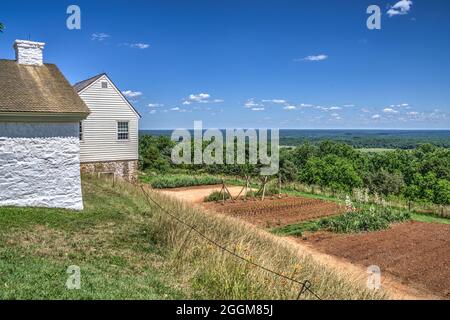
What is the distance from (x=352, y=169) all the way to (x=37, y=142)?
92.9 ft

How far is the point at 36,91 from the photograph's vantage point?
545 inches

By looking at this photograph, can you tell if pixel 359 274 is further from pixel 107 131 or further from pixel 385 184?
pixel 385 184

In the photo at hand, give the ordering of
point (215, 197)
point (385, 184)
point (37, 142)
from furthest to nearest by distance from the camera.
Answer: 1. point (385, 184)
2. point (215, 197)
3. point (37, 142)

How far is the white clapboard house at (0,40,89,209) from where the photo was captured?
40.9ft

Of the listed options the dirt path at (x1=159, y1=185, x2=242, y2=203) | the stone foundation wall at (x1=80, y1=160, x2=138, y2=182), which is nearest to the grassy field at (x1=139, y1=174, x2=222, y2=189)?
the dirt path at (x1=159, y1=185, x2=242, y2=203)

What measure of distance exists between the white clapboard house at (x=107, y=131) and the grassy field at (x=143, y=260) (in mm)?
11374

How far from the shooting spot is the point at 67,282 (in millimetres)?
7020

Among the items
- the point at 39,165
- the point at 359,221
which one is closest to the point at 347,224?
the point at 359,221

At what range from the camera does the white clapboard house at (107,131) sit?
79.0 feet
